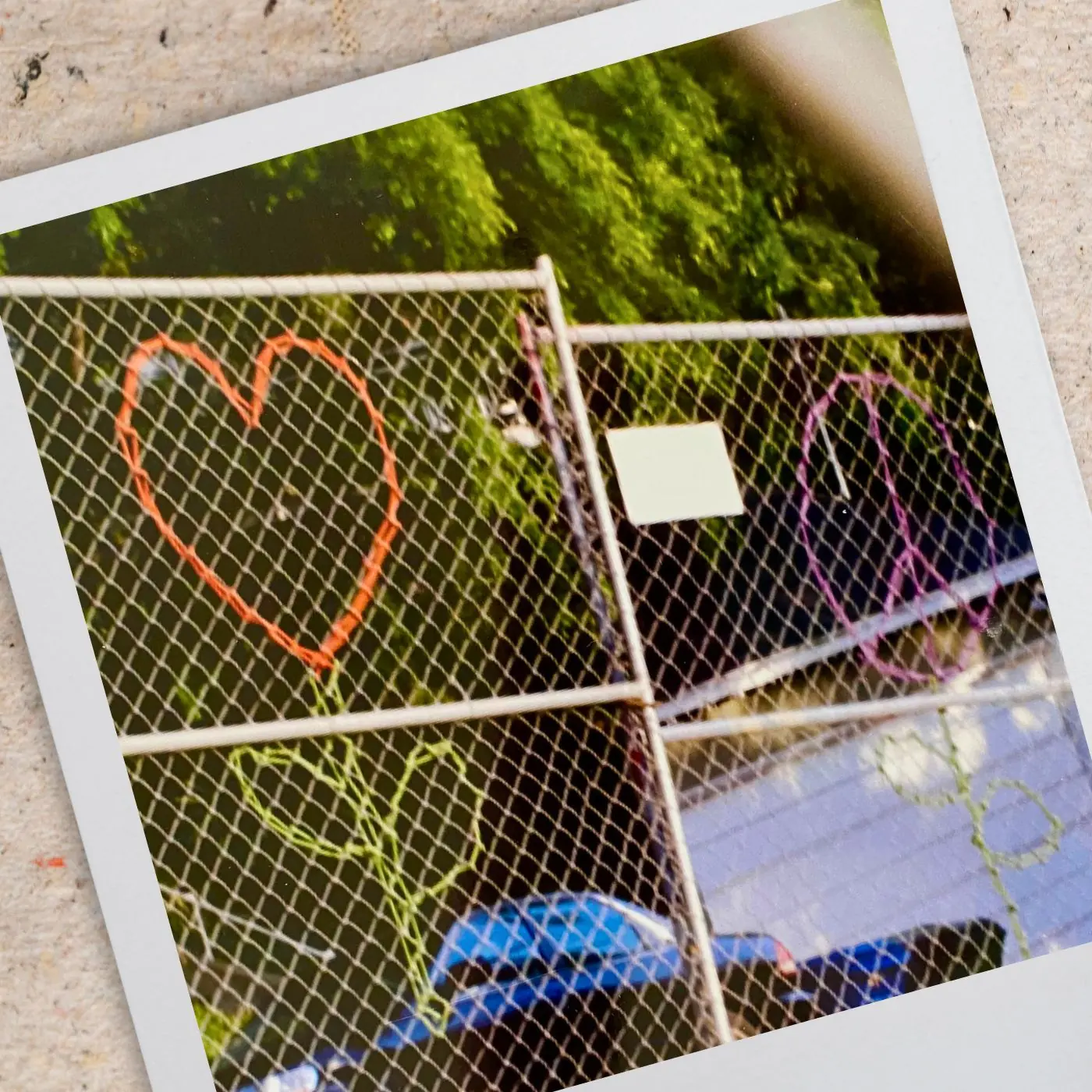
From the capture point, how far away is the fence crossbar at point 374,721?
66cm

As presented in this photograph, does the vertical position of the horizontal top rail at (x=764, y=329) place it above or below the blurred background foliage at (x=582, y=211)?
below

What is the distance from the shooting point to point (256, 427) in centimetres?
67

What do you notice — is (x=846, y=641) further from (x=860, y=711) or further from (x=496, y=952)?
(x=496, y=952)

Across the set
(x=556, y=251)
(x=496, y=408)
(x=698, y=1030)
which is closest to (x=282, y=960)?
(x=698, y=1030)

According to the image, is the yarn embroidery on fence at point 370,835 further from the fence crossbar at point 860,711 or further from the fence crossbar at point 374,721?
the fence crossbar at point 860,711

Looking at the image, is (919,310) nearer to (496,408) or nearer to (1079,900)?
(496,408)

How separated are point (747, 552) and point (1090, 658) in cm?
24

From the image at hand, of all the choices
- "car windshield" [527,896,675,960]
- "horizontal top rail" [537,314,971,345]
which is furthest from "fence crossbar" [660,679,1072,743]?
"horizontal top rail" [537,314,971,345]

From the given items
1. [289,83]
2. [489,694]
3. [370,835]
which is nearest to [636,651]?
[489,694]

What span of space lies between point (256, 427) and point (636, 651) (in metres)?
0.28

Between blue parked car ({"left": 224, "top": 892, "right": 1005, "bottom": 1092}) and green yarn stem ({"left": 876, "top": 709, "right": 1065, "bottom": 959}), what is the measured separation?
109mm

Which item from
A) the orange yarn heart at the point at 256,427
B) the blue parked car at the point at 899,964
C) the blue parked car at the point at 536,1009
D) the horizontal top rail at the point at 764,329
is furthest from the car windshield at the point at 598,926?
the horizontal top rail at the point at 764,329

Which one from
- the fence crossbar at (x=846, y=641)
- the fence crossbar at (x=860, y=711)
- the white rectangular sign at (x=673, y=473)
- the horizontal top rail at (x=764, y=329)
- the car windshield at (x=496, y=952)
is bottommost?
the car windshield at (x=496, y=952)

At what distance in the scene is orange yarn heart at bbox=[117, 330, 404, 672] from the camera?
664 mm
